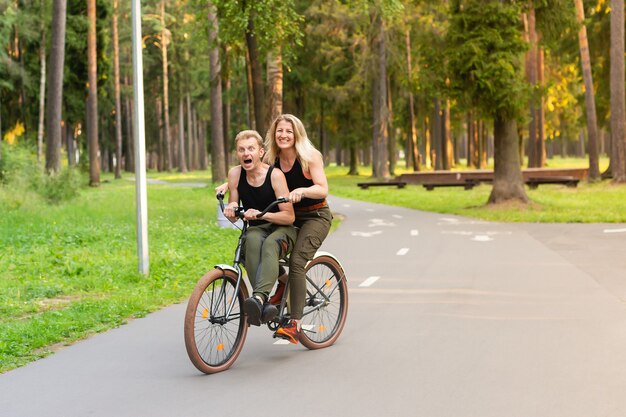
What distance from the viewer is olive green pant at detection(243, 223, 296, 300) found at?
23.4 ft

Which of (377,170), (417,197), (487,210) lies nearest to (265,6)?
(487,210)

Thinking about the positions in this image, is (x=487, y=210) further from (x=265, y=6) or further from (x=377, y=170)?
(x=377, y=170)

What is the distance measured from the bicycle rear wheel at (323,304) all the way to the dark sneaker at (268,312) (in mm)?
484

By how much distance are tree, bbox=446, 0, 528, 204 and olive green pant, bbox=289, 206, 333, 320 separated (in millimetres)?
17610

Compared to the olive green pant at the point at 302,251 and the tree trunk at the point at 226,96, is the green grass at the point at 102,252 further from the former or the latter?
the tree trunk at the point at 226,96

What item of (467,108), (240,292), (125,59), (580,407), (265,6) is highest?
(125,59)

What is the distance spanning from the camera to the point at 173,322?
30.3 feet

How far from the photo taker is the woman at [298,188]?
292 inches

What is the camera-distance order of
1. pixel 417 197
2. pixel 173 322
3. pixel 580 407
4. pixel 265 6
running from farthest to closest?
1. pixel 417 197
2. pixel 265 6
3. pixel 173 322
4. pixel 580 407

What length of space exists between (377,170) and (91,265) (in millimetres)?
39683

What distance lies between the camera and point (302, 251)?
7.45 m

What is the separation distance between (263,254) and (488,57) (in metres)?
18.7

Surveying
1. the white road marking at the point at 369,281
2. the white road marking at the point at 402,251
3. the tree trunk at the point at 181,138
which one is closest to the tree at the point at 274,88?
the white road marking at the point at 402,251

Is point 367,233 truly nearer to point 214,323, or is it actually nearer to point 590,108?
point 214,323
